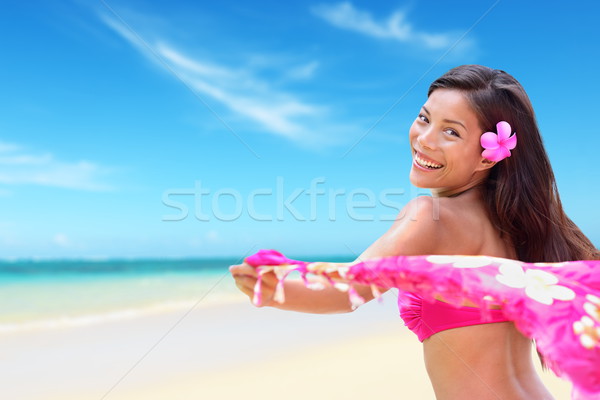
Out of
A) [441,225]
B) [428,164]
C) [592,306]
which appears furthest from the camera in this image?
[428,164]

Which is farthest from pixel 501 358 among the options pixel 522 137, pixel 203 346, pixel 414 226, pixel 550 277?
pixel 203 346

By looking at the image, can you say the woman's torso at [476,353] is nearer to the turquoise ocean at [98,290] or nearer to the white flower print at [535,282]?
the white flower print at [535,282]

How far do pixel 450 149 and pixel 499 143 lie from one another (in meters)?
0.13

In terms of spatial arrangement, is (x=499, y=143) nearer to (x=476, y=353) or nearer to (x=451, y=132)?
(x=451, y=132)

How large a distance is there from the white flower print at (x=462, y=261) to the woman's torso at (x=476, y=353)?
163 mm

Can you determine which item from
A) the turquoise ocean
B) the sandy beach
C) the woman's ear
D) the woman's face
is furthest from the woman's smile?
the turquoise ocean

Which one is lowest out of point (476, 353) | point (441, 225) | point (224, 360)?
point (224, 360)

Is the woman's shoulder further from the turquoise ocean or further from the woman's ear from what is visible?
the turquoise ocean

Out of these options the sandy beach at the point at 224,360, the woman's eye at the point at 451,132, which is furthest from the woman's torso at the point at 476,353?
the sandy beach at the point at 224,360

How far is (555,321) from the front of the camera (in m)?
1.12

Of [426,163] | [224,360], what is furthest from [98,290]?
[426,163]

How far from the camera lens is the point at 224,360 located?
4789 millimetres

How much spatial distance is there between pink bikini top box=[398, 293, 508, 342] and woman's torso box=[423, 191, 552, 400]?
0.02m

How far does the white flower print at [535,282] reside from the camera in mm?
1170
